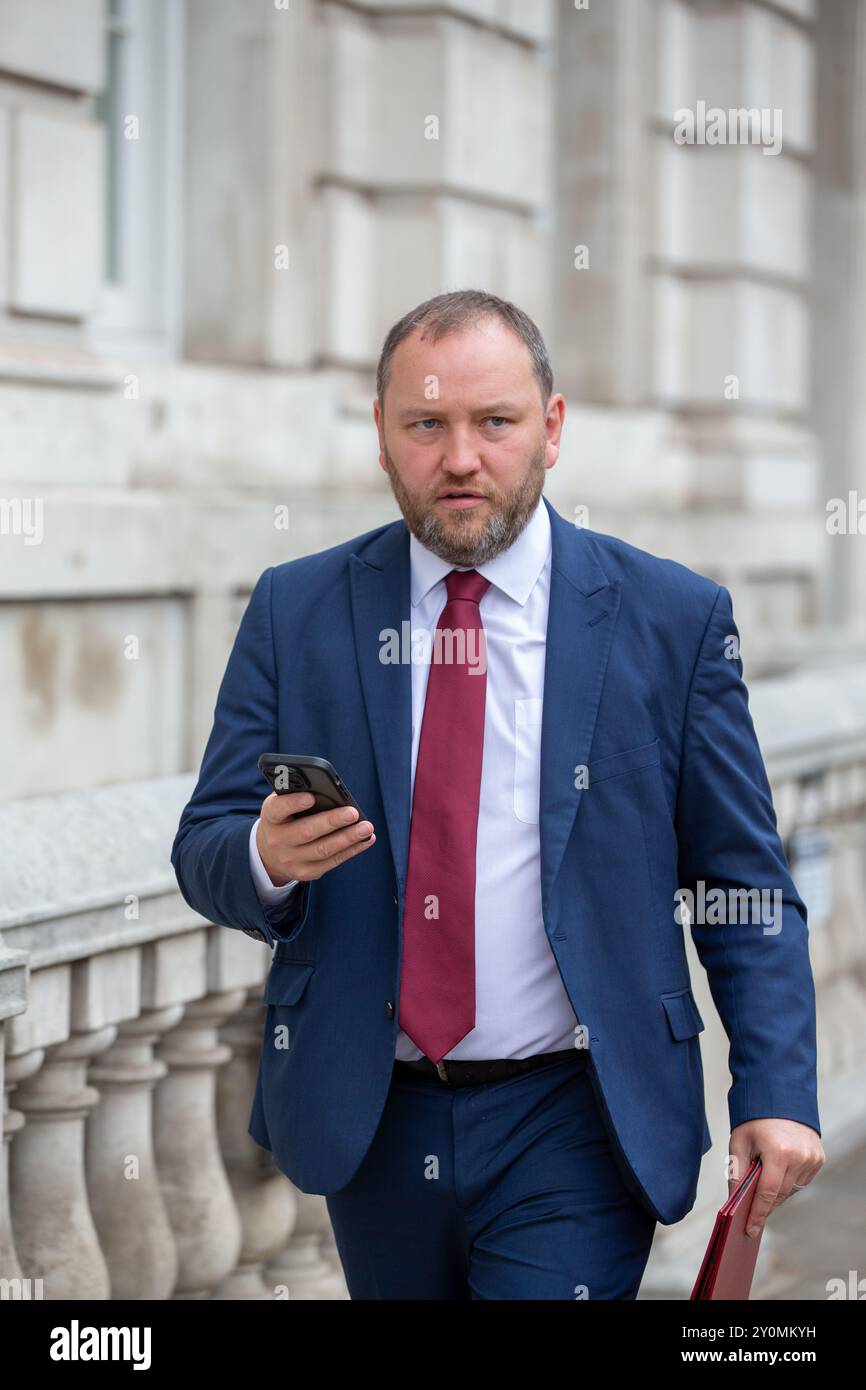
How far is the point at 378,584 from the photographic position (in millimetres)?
2682

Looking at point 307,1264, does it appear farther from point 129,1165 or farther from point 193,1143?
point 129,1165

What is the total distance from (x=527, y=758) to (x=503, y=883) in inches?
6.4

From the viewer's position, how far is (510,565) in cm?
262

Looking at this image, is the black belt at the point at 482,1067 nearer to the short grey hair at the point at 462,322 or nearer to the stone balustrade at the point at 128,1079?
the stone balustrade at the point at 128,1079

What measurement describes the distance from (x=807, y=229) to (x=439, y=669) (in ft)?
26.9

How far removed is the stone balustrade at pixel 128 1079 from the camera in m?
2.88

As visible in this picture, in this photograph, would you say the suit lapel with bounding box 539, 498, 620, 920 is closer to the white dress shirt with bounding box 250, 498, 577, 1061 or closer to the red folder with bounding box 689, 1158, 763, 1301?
the white dress shirt with bounding box 250, 498, 577, 1061

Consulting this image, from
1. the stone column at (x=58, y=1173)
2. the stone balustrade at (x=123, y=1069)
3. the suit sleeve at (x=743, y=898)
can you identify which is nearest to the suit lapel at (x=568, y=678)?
the suit sleeve at (x=743, y=898)

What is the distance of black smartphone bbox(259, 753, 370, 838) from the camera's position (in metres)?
2.23

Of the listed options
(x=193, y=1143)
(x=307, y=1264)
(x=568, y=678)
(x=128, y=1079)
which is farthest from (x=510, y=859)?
(x=307, y=1264)

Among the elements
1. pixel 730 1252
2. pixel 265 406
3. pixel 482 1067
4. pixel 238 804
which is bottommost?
pixel 730 1252

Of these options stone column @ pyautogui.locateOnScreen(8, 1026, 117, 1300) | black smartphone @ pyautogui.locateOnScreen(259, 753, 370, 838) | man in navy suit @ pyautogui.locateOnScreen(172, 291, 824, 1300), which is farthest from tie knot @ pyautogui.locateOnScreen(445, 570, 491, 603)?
stone column @ pyautogui.locateOnScreen(8, 1026, 117, 1300)
